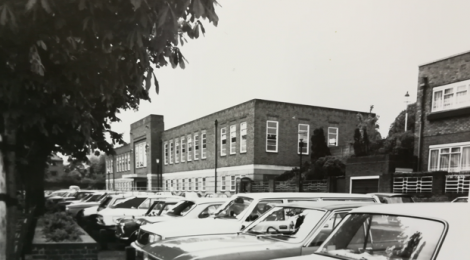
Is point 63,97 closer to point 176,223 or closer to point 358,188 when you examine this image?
point 176,223

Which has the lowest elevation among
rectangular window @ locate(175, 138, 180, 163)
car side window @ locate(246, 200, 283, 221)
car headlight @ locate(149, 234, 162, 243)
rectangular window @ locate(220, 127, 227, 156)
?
rectangular window @ locate(175, 138, 180, 163)

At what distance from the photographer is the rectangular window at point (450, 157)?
15723 millimetres

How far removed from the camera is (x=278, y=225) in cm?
539

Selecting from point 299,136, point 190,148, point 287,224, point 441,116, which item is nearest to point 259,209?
point 287,224

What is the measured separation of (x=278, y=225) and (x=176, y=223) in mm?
2033

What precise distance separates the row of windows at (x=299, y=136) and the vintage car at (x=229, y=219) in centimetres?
1772

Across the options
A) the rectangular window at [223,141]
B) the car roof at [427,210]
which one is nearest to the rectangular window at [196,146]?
the rectangular window at [223,141]

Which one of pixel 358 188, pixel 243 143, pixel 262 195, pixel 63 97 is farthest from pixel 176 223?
pixel 243 143

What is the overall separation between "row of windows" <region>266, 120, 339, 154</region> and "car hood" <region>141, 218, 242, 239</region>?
61.5 ft

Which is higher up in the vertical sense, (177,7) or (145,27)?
(177,7)

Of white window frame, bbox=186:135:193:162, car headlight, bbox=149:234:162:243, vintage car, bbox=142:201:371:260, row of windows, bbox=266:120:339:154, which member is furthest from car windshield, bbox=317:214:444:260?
white window frame, bbox=186:135:193:162

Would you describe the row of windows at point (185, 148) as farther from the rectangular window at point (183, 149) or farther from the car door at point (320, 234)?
the car door at point (320, 234)

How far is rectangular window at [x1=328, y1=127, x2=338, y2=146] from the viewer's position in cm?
2905

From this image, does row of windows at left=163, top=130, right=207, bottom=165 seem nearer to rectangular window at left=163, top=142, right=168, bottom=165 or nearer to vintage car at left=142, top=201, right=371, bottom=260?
rectangular window at left=163, top=142, right=168, bottom=165
